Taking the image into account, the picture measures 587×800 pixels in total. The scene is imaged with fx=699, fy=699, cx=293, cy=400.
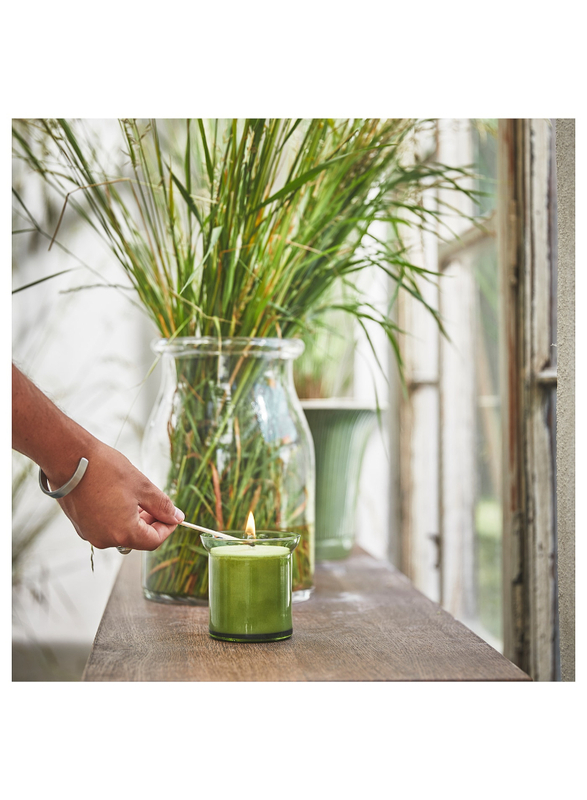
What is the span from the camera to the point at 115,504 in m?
0.62

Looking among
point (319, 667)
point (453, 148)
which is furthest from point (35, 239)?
point (319, 667)

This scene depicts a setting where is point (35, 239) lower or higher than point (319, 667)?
higher

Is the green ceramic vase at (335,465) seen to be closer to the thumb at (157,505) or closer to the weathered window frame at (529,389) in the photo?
the weathered window frame at (529,389)

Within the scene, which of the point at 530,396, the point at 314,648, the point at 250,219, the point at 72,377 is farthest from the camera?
the point at 72,377

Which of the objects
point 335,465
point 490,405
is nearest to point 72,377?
point 335,465

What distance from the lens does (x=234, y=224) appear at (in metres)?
0.71

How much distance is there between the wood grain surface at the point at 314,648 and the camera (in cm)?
53

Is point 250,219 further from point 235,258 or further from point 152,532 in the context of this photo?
point 152,532

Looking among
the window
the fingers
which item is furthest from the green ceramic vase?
the fingers

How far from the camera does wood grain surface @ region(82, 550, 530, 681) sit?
20.8 inches

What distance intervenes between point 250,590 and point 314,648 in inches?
2.9

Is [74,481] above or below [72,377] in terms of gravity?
below
